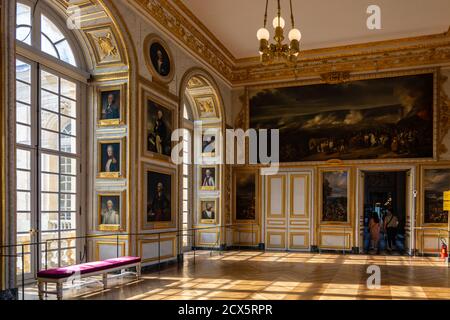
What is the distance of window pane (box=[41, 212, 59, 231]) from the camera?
8.95 metres

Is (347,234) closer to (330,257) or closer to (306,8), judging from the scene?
(330,257)

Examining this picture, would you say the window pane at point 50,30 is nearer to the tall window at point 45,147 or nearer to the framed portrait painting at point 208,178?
the tall window at point 45,147

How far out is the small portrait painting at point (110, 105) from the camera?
10.4m

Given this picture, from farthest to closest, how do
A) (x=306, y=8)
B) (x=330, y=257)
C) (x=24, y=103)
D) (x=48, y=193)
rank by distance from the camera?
1. (x=330, y=257)
2. (x=306, y=8)
3. (x=48, y=193)
4. (x=24, y=103)

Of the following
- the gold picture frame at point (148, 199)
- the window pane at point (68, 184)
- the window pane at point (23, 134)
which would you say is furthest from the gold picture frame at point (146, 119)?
the window pane at point (23, 134)

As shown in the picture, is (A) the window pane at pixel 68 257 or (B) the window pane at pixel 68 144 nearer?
(A) the window pane at pixel 68 257

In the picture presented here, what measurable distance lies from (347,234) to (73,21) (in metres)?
11.9

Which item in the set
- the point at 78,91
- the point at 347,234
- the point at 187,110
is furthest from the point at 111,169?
the point at 347,234

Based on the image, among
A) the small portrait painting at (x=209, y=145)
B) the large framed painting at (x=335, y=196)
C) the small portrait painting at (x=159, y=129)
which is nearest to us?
the small portrait painting at (x=159, y=129)

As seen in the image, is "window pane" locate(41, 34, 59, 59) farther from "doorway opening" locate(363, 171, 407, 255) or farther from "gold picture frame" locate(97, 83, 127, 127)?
"doorway opening" locate(363, 171, 407, 255)

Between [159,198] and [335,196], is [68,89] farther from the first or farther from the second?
[335,196]

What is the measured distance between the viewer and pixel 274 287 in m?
8.69

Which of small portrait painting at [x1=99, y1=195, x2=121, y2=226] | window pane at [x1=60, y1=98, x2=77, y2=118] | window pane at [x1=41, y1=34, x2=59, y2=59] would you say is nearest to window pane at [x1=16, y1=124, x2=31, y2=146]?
window pane at [x1=60, y1=98, x2=77, y2=118]

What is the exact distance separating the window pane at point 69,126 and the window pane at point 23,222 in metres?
2.29
